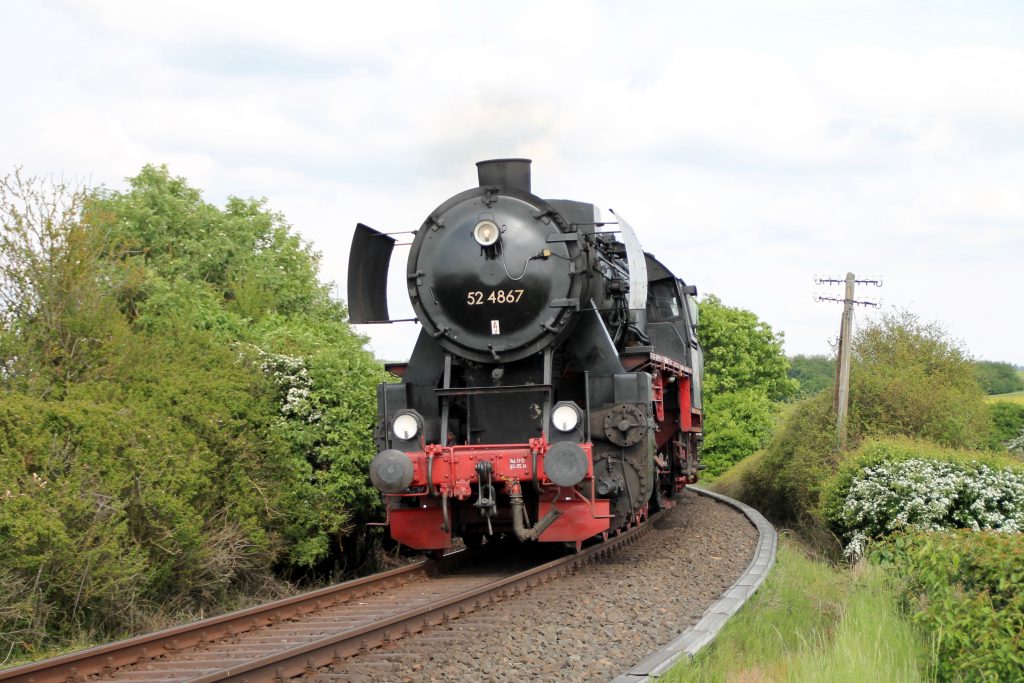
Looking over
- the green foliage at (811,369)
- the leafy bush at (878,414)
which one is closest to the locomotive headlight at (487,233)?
the leafy bush at (878,414)

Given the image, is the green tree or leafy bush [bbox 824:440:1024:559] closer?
leafy bush [bbox 824:440:1024:559]

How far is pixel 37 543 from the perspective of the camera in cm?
704

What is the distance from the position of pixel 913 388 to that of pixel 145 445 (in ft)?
46.5

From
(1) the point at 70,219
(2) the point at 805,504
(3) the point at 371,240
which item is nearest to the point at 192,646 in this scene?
(3) the point at 371,240

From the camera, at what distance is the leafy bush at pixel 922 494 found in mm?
12047

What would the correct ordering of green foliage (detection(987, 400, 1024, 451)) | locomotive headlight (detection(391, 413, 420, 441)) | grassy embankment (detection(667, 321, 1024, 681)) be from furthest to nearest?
green foliage (detection(987, 400, 1024, 451)) < locomotive headlight (detection(391, 413, 420, 441)) < grassy embankment (detection(667, 321, 1024, 681))

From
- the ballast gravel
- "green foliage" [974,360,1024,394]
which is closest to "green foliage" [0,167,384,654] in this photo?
the ballast gravel

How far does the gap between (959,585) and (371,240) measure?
6538 mm

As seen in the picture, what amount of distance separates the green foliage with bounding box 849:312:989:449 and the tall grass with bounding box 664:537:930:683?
28.6ft

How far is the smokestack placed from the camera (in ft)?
32.7

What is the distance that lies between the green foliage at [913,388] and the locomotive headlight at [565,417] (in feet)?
32.0

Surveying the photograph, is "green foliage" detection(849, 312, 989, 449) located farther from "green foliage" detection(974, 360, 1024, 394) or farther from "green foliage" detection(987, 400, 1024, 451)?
"green foliage" detection(974, 360, 1024, 394)

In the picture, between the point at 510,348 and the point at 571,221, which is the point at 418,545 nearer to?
the point at 510,348

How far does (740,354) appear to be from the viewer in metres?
45.5
